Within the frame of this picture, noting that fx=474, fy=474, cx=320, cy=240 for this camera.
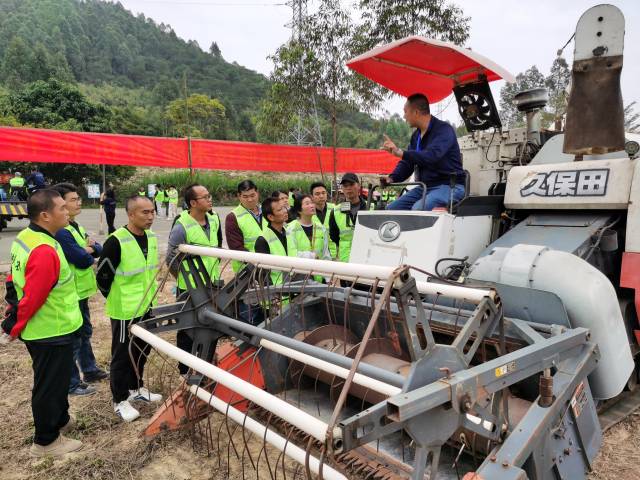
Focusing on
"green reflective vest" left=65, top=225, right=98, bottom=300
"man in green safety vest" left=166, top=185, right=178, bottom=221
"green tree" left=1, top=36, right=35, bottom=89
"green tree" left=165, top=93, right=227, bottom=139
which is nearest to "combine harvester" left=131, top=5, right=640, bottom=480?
"green reflective vest" left=65, top=225, right=98, bottom=300

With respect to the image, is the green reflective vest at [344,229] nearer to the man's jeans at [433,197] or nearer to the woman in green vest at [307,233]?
the woman in green vest at [307,233]

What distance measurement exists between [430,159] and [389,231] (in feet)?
2.20

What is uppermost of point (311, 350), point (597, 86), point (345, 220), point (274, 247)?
point (597, 86)

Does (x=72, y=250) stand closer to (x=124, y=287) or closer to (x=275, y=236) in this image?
(x=124, y=287)

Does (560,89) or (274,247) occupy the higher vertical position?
(560,89)

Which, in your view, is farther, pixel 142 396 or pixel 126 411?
pixel 142 396

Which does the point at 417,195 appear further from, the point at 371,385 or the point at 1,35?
the point at 1,35

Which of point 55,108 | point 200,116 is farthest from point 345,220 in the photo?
point 200,116

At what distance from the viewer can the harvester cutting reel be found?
1.64 metres

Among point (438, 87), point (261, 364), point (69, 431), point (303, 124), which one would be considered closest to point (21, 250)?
point (69, 431)

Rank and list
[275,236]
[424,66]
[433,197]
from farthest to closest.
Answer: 1. [275,236]
2. [424,66]
3. [433,197]

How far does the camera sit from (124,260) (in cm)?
341

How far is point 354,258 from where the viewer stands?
11.7 ft

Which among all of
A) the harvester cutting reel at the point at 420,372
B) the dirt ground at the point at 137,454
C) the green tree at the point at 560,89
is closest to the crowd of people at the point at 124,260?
the dirt ground at the point at 137,454
